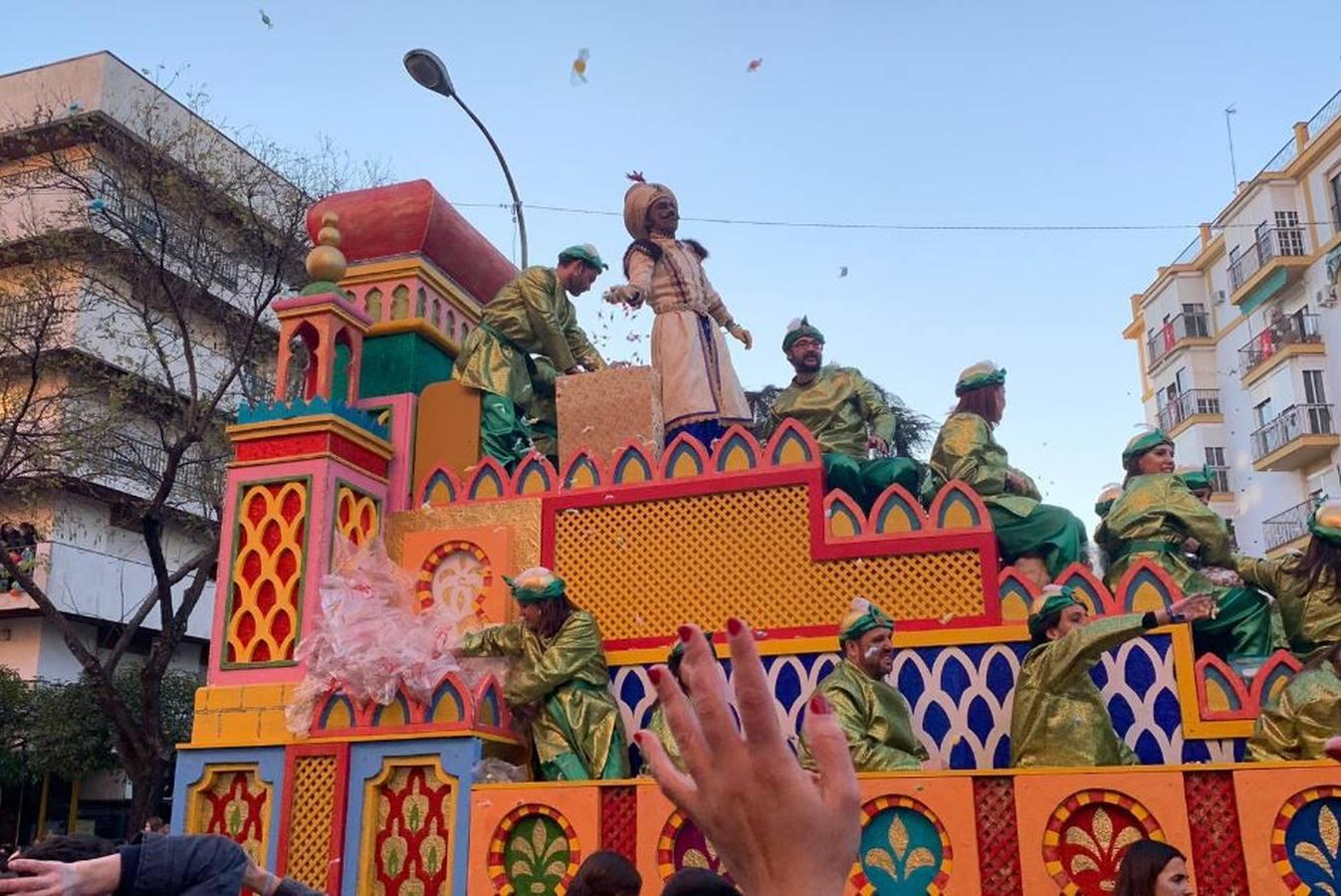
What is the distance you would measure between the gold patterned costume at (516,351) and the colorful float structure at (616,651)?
20cm

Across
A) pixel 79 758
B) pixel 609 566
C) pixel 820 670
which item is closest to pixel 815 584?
pixel 820 670

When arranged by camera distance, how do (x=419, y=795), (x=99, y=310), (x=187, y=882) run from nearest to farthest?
(x=187, y=882), (x=419, y=795), (x=99, y=310)

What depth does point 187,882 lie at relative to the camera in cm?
257

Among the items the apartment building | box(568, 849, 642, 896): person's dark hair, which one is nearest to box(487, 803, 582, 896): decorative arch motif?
box(568, 849, 642, 896): person's dark hair

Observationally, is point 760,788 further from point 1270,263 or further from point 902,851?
point 1270,263

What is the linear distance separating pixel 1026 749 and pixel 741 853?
4525 mm

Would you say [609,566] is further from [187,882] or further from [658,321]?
[187,882]

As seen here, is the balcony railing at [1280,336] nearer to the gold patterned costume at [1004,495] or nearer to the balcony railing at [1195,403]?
the balcony railing at [1195,403]

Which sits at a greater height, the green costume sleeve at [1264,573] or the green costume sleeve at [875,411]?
the green costume sleeve at [875,411]

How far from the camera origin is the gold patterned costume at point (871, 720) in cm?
559

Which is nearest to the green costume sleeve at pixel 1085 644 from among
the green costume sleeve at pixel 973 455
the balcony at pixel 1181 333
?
the green costume sleeve at pixel 973 455

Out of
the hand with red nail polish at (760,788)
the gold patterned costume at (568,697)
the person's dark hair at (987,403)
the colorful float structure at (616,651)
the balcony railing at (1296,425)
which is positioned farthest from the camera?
the balcony railing at (1296,425)

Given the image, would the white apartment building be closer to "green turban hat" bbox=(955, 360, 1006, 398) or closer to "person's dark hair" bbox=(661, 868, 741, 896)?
"green turban hat" bbox=(955, 360, 1006, 398)

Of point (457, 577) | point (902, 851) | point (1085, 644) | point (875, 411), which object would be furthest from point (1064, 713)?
point (457, 577)
